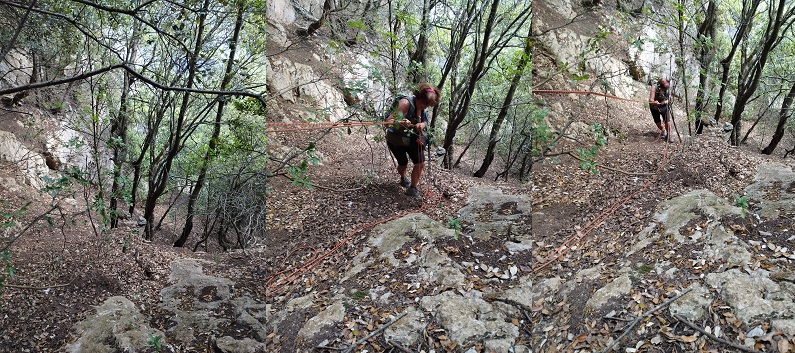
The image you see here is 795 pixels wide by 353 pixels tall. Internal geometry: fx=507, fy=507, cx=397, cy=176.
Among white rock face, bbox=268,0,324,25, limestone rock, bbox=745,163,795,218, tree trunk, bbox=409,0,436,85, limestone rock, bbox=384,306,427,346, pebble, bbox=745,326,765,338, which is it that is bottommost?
limestone rock, bbox=384,306,427,346

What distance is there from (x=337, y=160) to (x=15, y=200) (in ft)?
7.34

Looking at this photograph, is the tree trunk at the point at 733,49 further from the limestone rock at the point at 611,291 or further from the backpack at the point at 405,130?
the backpack at the point at 405,130

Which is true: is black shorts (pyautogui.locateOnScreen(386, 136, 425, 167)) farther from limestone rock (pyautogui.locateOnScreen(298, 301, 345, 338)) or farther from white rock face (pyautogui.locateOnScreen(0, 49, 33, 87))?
white rock face (pyautogui.locateOnScreen(0, 49, 33, 87))

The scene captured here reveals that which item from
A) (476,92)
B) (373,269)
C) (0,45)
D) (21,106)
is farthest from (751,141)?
(21,106)

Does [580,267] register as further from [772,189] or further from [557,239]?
[772,189]

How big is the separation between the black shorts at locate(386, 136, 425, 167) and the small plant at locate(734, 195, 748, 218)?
134cm

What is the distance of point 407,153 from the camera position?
250 centimetres

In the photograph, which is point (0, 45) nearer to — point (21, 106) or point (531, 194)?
point (21, 106)

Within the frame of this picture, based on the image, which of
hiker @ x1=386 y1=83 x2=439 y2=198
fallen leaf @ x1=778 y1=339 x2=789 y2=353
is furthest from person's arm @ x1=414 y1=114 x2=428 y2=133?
fallen leaf @ x1=778 y1=339 x2=789 y2=353

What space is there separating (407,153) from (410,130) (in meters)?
0.11

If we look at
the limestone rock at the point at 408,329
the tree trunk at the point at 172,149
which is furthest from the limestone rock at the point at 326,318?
the tree trunk at the point at 172,149

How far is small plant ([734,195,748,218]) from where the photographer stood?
6.57ft

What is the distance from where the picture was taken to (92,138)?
4777mm

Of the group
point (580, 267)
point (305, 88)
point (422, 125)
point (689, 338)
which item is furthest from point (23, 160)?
point (689, 338)
